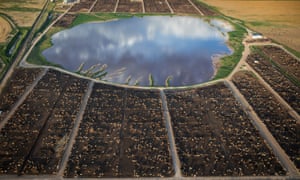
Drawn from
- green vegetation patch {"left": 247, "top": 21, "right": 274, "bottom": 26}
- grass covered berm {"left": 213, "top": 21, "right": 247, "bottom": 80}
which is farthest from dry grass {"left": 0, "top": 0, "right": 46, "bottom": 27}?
green vegetation patch {"left": 247, "top": 21, "right": 274, "bottom": 26}

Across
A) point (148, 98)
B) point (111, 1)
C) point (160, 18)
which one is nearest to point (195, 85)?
point (148, 98)

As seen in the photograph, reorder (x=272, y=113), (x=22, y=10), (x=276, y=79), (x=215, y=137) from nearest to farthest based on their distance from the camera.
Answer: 1. (x=215, y=137)
2. (x=272, y=113)
3. (x=276, y=79)
4. (x=22, y=10)

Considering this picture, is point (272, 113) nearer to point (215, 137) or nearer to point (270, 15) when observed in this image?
point (215, 137)

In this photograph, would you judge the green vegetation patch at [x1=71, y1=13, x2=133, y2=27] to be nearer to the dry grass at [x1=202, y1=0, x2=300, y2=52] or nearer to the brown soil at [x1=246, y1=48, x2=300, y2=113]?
the dry grass at [x1=202, y1=0, x2=300, y2=52]

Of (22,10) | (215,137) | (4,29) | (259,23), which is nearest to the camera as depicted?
(215,137)

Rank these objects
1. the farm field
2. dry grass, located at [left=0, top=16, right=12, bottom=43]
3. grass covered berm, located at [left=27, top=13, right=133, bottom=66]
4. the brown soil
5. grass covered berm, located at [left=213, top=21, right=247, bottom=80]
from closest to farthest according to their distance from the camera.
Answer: the farm field
the brown soil
grass covered berm, located at [left=213, top=21, right=247, bottom=80]
grass covered berm, located at [left=27, top=13, right=133, bottom=66]
dry grass, located at [left=0, top=16, right=12, bottom=43]

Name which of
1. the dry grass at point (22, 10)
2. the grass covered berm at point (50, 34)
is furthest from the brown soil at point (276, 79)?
the dry grass at point (22, 10)

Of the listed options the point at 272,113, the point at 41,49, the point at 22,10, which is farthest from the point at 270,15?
the point at 22,10
